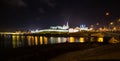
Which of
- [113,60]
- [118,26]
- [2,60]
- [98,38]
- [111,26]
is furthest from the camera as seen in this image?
[111,26]

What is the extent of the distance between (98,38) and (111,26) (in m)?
71.5

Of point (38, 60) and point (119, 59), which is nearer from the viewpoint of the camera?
point (119, 59)

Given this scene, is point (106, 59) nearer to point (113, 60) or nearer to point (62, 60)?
point (113, 60)

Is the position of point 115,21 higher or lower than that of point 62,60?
higher

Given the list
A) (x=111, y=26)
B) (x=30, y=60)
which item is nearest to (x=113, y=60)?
(x=30, y=60)

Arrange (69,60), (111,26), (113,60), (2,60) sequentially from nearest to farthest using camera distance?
(113,60)
(69,60)
(2,60)
(111,26)

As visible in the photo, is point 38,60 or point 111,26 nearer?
point 38,60

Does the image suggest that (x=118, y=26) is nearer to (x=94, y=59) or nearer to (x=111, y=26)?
(x=111, y=26)

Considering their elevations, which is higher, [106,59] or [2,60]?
[106,59]

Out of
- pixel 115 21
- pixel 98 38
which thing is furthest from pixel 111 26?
pixel 98 38

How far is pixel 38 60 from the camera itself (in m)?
19.6

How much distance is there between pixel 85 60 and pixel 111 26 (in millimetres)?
124272

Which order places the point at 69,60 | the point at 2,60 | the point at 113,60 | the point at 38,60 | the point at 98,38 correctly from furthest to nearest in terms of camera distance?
the point at 98,38, the point at 2,60, the point at 38,60, the point at 69,60, the point at 113,60

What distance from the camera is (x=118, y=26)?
366ft
